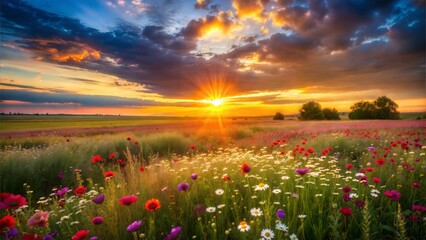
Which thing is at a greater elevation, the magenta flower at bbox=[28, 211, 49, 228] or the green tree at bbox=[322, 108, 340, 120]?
the green tree at bbox=[322, 108, 340, 120]

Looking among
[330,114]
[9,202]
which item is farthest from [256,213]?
[330,114]

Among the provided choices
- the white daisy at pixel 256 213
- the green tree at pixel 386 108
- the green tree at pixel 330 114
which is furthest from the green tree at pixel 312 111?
the white daisy at pixel 256 213

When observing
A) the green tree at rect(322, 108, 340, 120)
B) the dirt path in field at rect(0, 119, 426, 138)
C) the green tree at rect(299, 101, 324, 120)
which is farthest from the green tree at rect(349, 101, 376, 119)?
the dirt path in field at rect(0, 119, 426, 138)

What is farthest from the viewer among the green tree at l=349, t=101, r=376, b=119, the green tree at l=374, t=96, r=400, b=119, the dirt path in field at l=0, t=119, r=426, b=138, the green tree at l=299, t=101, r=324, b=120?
the green tree at l=299, t=101, r=324, b=120

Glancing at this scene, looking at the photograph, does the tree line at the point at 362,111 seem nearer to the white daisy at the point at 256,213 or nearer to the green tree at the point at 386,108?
the green tree at the point at 386,108

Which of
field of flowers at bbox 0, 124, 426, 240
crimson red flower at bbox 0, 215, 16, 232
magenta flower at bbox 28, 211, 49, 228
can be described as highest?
crimson red flower at bbox 0, 215, 16, 232

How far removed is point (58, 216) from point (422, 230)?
4.97 m

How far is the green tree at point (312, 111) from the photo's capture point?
64.8m

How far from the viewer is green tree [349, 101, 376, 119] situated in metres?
58.9

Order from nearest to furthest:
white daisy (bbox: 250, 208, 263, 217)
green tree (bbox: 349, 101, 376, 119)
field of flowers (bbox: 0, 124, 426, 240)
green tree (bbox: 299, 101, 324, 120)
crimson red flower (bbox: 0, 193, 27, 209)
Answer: crimson red flower (bbox: 0, 193, 27, 209), white daisy (bbox: 250, 208, 263, 217), field of flowers (bbox: 0, 124, 426, 240), green tree (bbox: 349, 101, 376, 119), green tree (bbox: 299, 101, 324, 120)

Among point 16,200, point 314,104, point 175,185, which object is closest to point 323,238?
point 175,185

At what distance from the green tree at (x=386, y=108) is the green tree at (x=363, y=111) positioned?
3.35 feet

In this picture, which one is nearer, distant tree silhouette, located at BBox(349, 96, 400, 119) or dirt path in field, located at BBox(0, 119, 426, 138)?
dirt path in field, located at BBox(0, 119, 426, 138)

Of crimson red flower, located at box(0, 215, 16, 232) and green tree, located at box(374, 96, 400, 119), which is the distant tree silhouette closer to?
green tree, located at box(374, 96, 400, 119)
